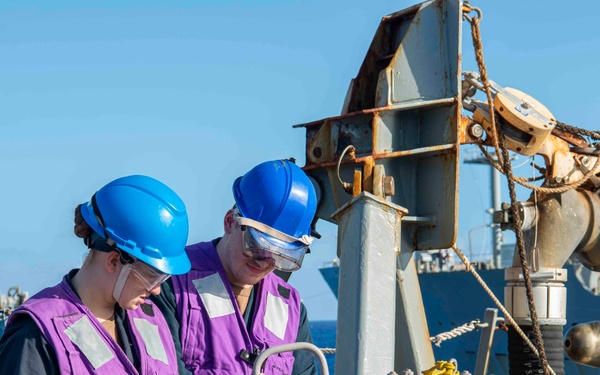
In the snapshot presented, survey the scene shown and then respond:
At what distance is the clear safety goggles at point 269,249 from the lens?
401 centimetres

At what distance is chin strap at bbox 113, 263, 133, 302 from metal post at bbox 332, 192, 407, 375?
138cm

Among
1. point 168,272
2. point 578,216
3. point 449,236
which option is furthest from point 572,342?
point 578,216

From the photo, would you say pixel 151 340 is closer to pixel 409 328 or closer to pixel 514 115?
pixel 409 328

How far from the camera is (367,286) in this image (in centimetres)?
442

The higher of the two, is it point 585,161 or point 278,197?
point 585,161

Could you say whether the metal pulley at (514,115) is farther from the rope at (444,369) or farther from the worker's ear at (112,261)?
the worker's ear at (112,261)

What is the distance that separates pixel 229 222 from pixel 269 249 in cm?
32

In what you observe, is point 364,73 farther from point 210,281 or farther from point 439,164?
point 210,281

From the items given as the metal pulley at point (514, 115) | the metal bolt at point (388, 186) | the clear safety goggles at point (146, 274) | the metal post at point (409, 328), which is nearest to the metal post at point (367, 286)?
the metal bolt at point (388, 186)

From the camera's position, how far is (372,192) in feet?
16.0

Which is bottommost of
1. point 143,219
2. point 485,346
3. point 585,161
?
point 485,346

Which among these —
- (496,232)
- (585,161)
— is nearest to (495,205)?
(496,232)

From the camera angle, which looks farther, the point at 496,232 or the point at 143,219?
the point at 496,232

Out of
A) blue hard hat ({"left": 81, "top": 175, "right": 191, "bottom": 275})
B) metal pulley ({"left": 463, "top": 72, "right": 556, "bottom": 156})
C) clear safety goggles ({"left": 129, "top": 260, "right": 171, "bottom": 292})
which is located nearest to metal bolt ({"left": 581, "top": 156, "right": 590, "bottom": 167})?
metal pulley ({"left": 463, "top": 72, "right": 556, "bottom": 156})
